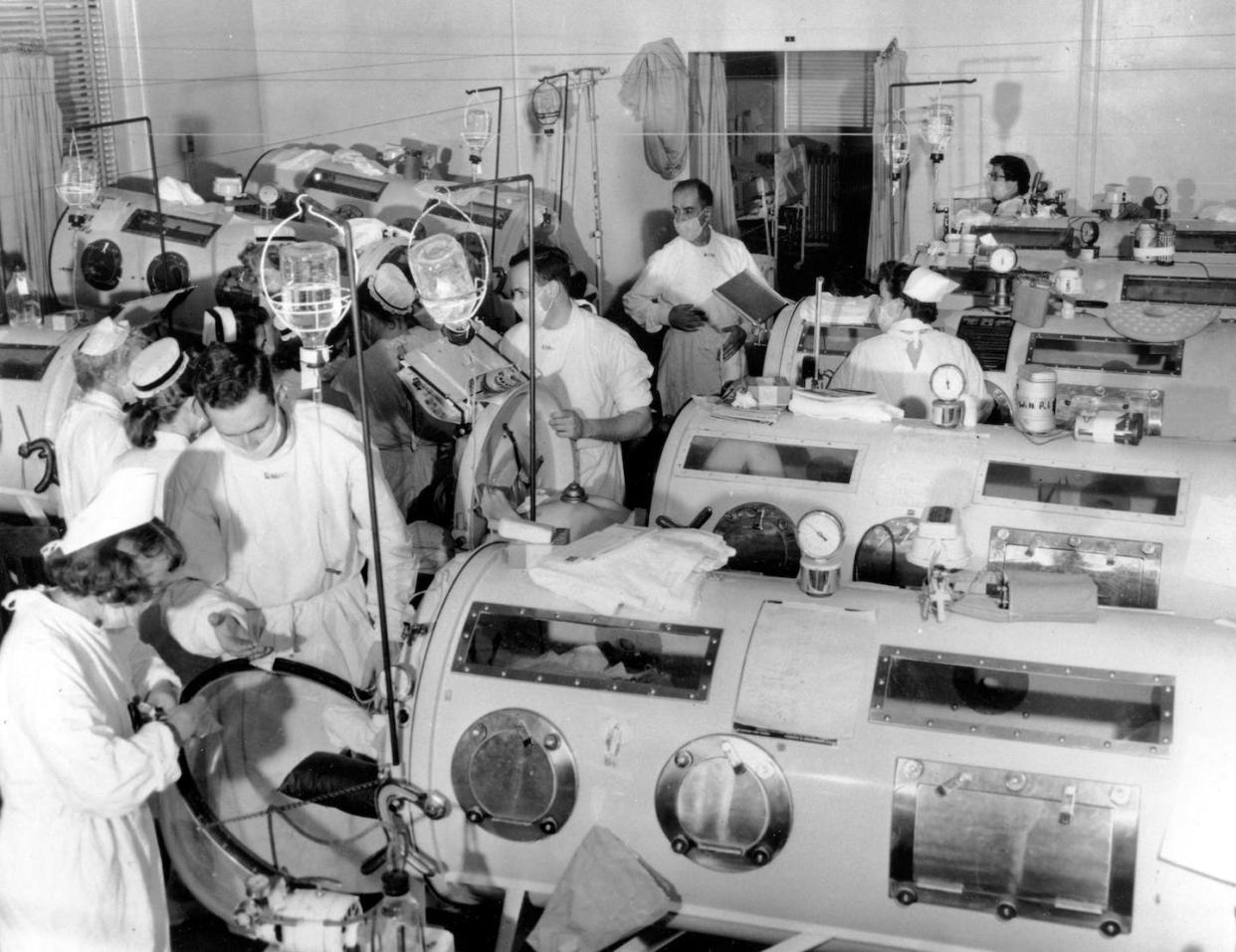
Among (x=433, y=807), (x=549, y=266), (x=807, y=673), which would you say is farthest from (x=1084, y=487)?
(x=433, y=807)

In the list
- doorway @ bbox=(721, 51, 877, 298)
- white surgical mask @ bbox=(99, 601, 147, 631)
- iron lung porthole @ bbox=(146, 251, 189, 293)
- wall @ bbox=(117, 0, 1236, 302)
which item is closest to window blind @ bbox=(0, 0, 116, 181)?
wall @ bbox=(117, 0, 1236, 302)

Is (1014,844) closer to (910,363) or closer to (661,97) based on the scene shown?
(910,363)

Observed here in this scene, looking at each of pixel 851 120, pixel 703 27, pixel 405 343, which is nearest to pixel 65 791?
pixel 405 343

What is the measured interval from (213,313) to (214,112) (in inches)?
209

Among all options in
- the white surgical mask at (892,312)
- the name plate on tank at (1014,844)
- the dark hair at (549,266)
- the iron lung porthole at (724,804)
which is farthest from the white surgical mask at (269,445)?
the white surgical mask at (892,312)

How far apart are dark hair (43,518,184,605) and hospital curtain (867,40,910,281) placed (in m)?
7.46

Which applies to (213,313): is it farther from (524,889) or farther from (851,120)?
(851,120)

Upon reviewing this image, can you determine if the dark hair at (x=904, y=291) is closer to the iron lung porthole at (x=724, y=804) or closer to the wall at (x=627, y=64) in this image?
the iron lung porthole at (x=724, y=804)

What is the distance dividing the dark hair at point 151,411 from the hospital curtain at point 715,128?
6050 mm

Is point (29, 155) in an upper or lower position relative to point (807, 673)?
upper

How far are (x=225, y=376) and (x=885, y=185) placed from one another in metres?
6.98

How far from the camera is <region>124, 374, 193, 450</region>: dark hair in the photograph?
13.9ft

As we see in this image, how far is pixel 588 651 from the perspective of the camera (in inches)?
132

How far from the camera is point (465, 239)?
7203 mm
